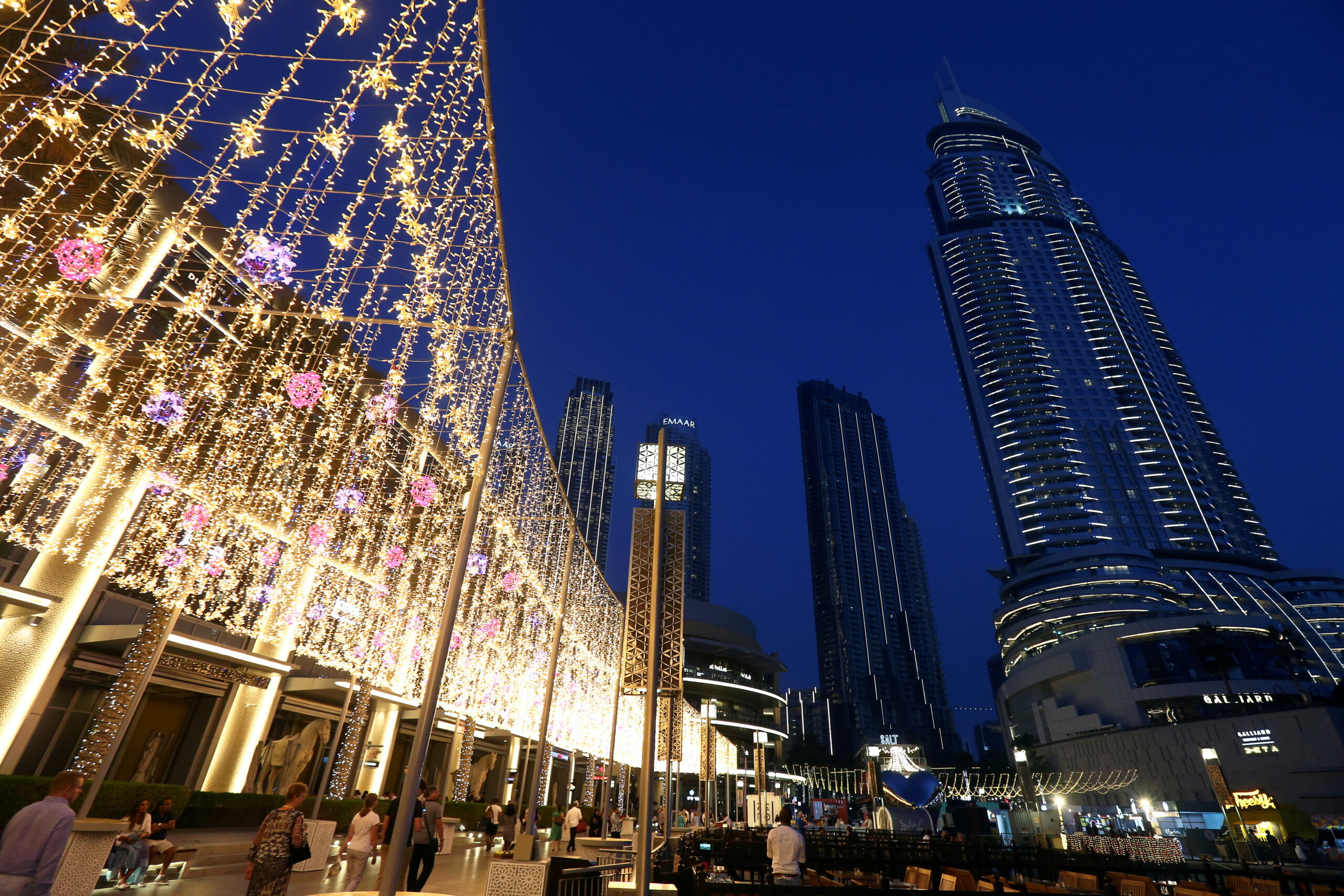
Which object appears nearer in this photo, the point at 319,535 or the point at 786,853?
the point at 786,853

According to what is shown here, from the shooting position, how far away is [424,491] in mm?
18562

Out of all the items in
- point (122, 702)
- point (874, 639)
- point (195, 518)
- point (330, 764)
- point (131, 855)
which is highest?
point (874, 639)

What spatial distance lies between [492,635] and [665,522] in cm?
1381

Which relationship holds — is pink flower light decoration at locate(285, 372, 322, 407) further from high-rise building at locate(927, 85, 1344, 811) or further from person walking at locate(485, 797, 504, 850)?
high-rise building at locate(927, 85, 1344, 811)

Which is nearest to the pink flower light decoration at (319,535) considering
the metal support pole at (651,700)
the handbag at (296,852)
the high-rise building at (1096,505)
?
the metal support pole at (651,700)

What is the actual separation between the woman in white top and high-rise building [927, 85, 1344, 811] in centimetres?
7184

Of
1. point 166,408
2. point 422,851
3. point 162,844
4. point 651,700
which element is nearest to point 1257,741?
point 651,700

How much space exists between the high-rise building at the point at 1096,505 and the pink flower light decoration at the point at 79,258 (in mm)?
78326

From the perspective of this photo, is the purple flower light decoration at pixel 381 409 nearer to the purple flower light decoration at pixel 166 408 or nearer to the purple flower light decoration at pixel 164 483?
the purple flower light decoration at pixel 166 408

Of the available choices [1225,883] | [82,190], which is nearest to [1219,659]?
[1225,883]

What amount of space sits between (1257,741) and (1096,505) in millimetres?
61718

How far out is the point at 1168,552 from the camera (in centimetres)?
10212

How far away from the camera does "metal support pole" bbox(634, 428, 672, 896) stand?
7594 millimetres

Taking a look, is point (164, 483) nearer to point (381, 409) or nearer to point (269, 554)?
point (269, 554)
